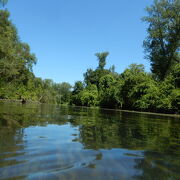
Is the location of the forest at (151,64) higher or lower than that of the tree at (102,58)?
lower

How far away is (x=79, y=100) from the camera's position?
76750 millimetres

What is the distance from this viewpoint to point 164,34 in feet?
115

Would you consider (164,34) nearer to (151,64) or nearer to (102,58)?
(151,64)

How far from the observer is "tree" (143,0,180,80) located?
34.0 m

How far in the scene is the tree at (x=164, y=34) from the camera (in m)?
34.0

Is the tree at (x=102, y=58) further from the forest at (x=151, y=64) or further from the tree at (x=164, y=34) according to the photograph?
the tree at (x=164, y=34)

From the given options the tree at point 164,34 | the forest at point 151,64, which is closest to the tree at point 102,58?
the forest at point 151,64

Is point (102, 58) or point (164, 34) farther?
point (102, 58)

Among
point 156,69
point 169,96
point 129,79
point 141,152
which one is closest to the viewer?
point 141,152

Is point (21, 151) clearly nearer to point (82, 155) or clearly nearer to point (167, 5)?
point (82, 155)

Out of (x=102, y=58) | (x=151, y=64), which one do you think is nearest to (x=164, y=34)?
(x=151, y=64)

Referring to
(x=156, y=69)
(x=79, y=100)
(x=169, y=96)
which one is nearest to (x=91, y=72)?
(x=79, y=100)

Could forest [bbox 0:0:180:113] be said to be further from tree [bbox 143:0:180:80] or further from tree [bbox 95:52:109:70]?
tree [bbox 95:52:109:70]

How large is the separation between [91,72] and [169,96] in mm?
54418
